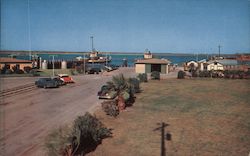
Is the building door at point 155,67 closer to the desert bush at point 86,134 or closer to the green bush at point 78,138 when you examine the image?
the green bush at point 78,138

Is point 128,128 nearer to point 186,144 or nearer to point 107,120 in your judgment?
point 107,120

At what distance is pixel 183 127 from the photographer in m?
18.8

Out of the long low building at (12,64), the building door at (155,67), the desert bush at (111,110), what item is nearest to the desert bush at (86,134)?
the desert bush at (111,110)

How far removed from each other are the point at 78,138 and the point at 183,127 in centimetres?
790

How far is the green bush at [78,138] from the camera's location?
1303 centimetres

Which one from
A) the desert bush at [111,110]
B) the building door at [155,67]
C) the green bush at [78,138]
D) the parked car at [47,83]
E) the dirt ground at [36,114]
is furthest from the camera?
the building door at [155,67]

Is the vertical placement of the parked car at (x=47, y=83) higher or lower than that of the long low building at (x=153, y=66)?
lower

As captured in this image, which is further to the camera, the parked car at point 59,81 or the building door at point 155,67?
the building door at point 155,67

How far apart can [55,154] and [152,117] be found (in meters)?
10.1

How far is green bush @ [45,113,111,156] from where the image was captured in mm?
13031

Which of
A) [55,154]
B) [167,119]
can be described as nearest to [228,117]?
[167,119]

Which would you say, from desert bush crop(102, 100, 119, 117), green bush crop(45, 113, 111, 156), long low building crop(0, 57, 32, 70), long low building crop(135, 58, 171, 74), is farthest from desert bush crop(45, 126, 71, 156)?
long low building crop(135, 58, 171, 74)

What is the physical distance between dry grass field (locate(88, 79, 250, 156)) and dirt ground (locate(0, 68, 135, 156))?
10.1ft

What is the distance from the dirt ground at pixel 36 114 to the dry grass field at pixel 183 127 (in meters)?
3.08
